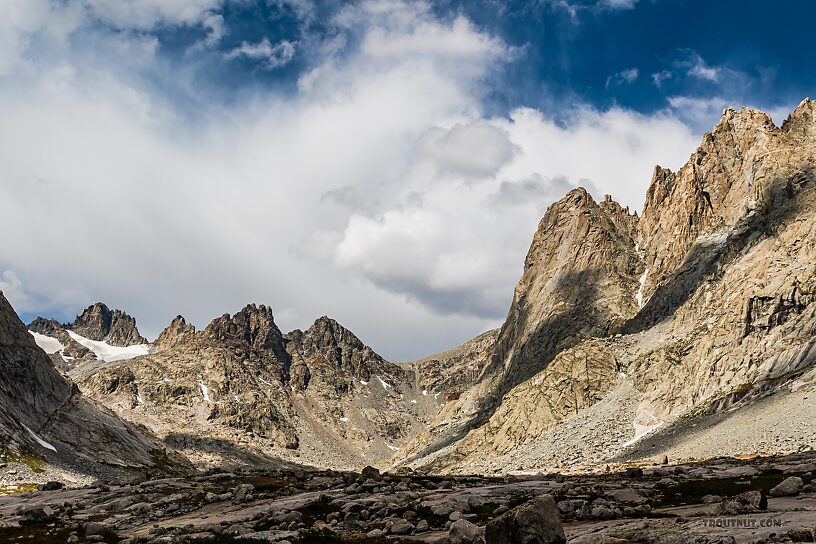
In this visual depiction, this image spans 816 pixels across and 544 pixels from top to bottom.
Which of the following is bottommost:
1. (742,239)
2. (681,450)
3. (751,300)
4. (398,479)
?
(681,450)

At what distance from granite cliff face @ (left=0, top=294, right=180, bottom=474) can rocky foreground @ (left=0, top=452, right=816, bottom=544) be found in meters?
92.2

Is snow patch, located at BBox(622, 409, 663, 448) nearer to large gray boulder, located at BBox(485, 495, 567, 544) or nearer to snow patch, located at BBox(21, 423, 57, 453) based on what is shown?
large gray boulder, located at BBox(485, 495, 567, 544)

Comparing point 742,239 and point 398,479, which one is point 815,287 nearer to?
point 742,239

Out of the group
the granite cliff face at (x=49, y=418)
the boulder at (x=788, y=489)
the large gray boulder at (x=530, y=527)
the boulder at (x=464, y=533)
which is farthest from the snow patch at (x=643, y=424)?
the large gray boulder at (x=530, y=527)

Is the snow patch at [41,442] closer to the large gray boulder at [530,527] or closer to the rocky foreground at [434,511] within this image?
the rocky foreground at [434,511]

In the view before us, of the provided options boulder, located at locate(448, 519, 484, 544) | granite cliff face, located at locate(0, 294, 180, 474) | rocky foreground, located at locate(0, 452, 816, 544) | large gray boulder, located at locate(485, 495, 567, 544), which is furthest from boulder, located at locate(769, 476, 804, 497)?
granite cliff face, located at locate(0, 294, 180, 474)

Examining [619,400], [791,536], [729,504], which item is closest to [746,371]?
[619,400]

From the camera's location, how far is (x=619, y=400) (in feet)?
588

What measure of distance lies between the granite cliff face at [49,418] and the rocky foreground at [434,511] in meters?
92.2

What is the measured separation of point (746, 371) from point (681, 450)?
4094cm

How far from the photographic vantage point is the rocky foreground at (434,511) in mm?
25719

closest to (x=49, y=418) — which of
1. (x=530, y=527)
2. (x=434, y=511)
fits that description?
(x=434, y=511)

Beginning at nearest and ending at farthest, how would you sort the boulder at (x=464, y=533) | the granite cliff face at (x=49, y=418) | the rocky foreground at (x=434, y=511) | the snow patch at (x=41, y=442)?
the rocky foreground at (x=434, y=511) → the boulder at (x=464, y=533) → the granite cliff face at (x=49, y=418) → the snow patch at (x=41, y=442)

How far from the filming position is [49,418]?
17362 cm
